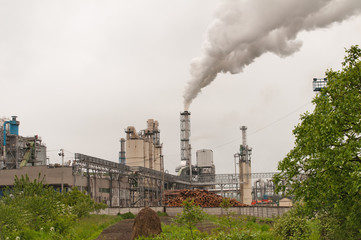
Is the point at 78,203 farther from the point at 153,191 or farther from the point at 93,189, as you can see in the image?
the point at 153,191

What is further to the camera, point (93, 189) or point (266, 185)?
point (266, 185)

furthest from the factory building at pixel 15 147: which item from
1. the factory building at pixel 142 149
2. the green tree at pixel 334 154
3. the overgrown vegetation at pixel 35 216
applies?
the green tree at pixel 334 154

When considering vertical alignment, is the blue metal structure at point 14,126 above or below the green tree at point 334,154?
above

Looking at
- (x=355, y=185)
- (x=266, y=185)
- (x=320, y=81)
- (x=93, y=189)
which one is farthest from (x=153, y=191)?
(x=355, y=185)

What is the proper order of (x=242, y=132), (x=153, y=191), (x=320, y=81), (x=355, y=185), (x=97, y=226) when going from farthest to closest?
1. (x=242, y=132)
2. (x=153, y=191)
3. (x=320, y=81)
4. (x=97, y=226)
5. (x=355, y=185)

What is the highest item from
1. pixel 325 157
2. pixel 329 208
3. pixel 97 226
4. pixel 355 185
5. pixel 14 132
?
pixel 14 132

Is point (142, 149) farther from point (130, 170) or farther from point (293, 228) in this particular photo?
A: point (293, 228)

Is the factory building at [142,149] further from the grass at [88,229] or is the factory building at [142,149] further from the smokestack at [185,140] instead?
the grass at [88,229]

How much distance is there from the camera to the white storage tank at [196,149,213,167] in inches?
2911

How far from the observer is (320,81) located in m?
38.4

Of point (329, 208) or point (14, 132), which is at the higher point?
point (14, 132)

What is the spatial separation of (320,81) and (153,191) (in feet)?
109

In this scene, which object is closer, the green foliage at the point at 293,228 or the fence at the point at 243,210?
the green foliage at the point at 293,228

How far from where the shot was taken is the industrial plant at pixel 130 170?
45812mm
